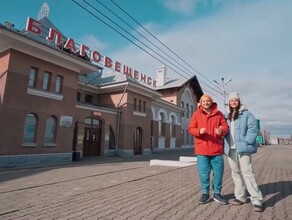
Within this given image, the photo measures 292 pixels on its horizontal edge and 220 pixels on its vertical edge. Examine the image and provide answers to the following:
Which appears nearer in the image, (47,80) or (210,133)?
(210,133)

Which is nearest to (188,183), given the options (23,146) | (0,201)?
(0,201)

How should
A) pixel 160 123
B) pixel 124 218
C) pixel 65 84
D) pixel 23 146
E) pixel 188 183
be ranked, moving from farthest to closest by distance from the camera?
pixel 160 123
pixel 65 84
pixel 23 146
pixel 188 183
pixel 124 218

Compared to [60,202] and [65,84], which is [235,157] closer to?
[60,202]

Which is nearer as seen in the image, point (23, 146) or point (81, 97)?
point (23, 146)

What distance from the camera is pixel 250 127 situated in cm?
408

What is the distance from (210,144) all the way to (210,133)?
0.66 feet

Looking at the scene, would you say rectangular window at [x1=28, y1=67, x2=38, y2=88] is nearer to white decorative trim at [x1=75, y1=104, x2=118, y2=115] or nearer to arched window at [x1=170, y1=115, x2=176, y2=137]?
white decorative trim at [x1=75, y1=104, x2=118, y2=115]

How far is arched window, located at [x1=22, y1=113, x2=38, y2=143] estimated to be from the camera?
448 inches

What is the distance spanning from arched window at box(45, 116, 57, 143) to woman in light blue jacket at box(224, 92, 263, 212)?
34.6 ft

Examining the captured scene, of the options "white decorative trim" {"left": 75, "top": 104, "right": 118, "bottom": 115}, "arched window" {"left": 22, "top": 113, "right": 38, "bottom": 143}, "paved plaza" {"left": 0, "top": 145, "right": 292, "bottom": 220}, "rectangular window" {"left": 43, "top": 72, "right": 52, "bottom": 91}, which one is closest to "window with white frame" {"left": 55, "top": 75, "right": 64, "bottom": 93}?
"rectangular window" {"left": 43, "top": 72, "right": 52, "bottom": 91}

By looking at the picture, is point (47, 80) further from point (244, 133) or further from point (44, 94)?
point (244, 133)

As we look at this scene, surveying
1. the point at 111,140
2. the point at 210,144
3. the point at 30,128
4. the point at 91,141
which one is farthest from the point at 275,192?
the point at 111,140

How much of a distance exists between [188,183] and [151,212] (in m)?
2.92

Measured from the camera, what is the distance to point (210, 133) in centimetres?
424
